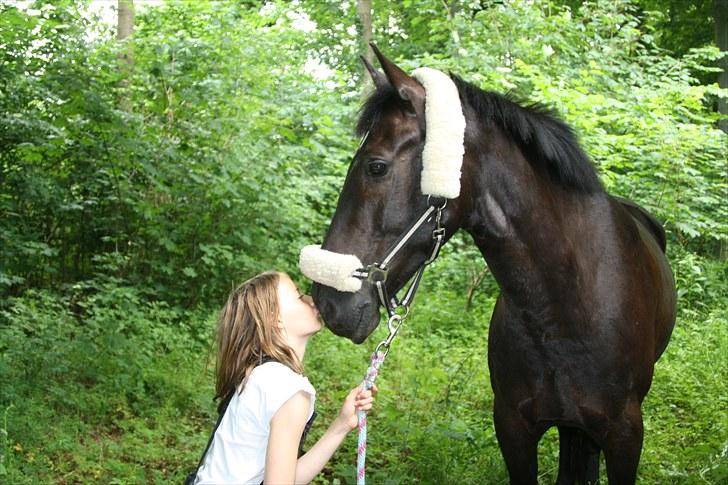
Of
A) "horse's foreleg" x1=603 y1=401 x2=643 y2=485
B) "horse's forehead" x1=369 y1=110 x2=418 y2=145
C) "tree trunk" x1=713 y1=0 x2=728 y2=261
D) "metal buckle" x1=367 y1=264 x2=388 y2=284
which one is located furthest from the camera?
"tree trunk" x1=713 y1=0 x2=728 y2=261

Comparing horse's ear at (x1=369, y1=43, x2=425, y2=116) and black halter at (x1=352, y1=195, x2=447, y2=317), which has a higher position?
horse's ear at (x1=369, y1=43, x2=425, y2=116)

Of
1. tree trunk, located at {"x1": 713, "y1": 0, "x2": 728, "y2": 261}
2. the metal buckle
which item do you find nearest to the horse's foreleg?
the metal buckle

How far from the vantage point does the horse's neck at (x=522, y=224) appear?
2307 mm

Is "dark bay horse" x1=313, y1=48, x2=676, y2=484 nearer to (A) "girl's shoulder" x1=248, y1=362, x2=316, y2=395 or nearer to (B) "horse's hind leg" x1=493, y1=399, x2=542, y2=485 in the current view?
(B) "horse's hind leg" x1=493, y1=399, x2=542, y2=485

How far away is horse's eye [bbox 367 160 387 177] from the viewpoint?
2.10 m

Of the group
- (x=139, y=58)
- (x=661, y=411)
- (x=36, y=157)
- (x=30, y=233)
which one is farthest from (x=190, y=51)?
(x=661, y=411)

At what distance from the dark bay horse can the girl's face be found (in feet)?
0.34

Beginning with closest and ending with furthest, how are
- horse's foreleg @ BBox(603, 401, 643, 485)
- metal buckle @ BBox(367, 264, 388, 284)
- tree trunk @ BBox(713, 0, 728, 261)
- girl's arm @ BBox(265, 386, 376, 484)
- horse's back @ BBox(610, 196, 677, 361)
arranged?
girl's arm @ BBox(265, 386, 376, 484) < metal buckle @ BBox(367, 264, 388, 284) < horse's foreleg @ BBox(603, 401, 643, 485) < horse's back @ BBox(610, 196, 677, 361) < tree trunk @ BBox(713, 0, 728, 261)

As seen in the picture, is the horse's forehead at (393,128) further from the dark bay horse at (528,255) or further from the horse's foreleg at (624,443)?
the horse's foreleg at (624,443)

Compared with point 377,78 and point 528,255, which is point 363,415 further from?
point 377,78

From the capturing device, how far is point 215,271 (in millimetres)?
7250

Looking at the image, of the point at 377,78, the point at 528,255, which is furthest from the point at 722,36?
the point at 377,78

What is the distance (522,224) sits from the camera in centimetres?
239

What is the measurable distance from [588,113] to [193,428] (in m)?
4.70
